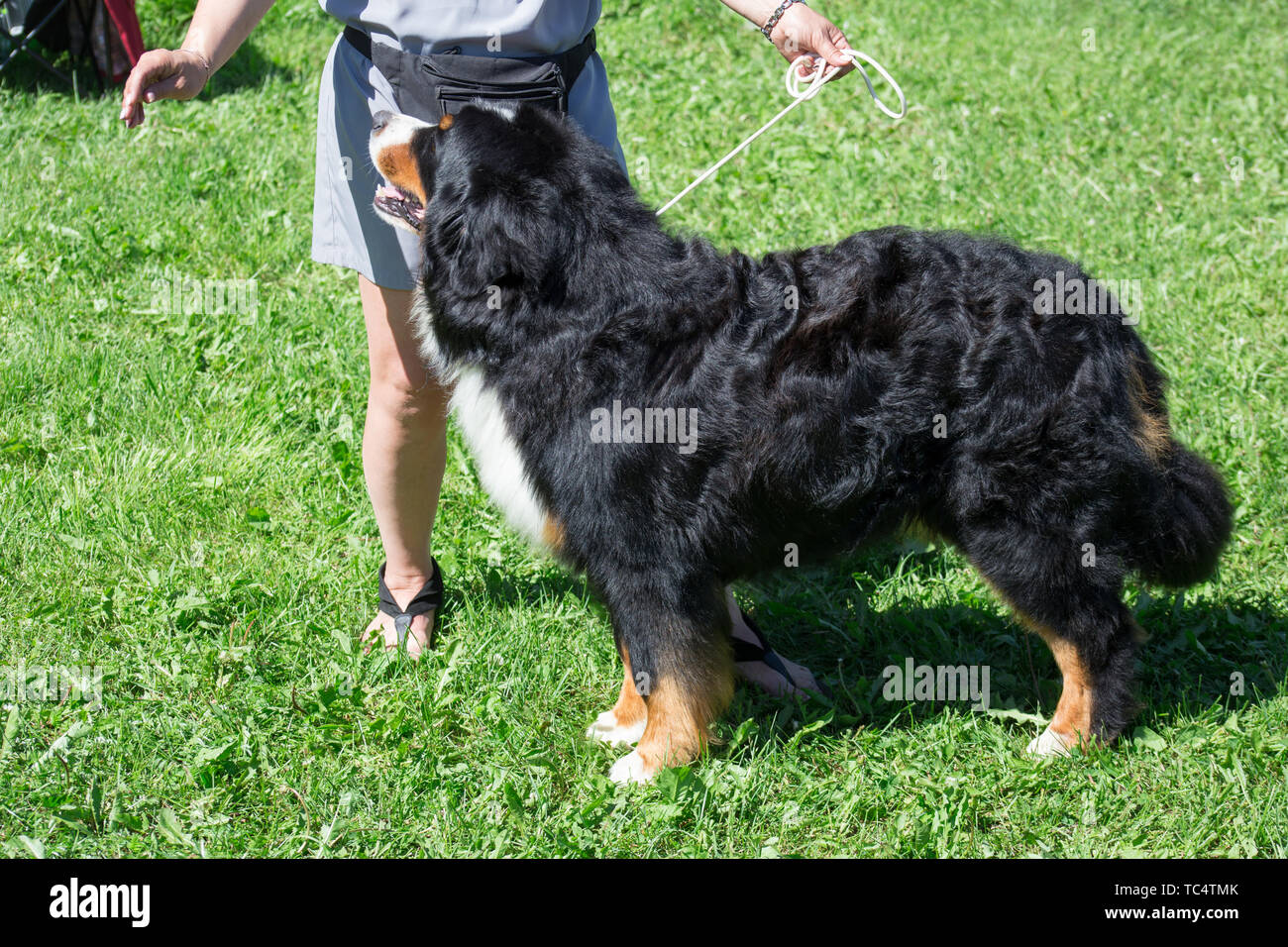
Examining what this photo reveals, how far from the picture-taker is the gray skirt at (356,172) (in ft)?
9.84

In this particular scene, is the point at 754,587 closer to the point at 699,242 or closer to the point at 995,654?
the point at 995,654

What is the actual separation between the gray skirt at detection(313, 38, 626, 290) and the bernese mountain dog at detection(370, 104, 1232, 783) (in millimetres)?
121

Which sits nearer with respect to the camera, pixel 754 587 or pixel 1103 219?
pixel 754 587

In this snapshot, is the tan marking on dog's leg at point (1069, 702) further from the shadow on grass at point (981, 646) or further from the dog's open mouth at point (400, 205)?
the dog's open mouth at point (400, 205)

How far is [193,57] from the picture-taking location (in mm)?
2719

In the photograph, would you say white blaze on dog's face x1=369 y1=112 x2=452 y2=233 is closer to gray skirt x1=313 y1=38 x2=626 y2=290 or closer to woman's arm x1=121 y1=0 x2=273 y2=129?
gray skirt x1=313 y1=38 x2=626 y2=290

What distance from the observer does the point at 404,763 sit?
9.95ft

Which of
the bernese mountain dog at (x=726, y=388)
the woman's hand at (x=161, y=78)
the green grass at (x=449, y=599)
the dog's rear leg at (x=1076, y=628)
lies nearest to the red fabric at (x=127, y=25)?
the green grass at (x=449, y=599)

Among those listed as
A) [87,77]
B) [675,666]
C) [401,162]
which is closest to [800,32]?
[401,162]

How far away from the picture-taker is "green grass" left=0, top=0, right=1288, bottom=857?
2.94 metres

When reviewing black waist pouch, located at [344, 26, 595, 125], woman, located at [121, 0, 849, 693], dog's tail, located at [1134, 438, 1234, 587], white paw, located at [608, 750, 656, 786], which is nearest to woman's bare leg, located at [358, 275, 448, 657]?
woman, located at [121, 0, 849, 693]
